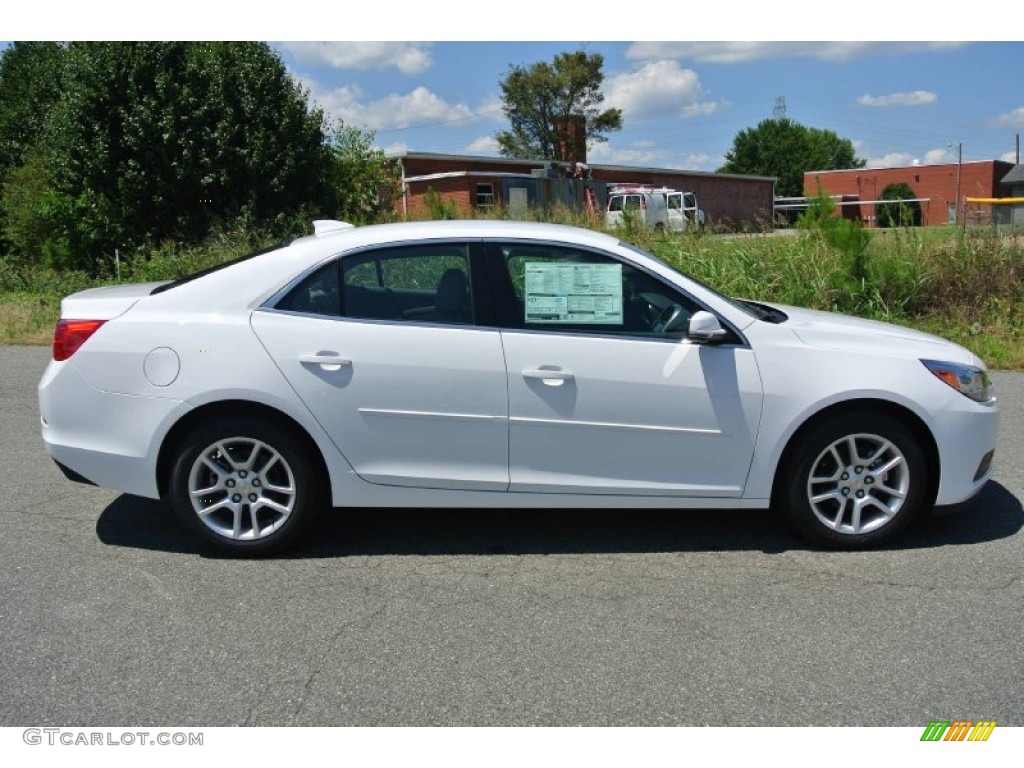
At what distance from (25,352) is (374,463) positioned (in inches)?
330

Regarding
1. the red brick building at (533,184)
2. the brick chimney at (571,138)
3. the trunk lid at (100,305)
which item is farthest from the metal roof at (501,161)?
the trunk lid at (100,305)

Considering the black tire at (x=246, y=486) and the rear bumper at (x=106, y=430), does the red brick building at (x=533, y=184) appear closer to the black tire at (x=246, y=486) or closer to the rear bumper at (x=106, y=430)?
the black tire at (x=246, y=486)

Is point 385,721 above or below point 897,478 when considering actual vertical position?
below

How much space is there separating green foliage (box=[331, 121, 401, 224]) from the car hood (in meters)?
16.7

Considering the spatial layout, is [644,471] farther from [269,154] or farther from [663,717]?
[269,154]

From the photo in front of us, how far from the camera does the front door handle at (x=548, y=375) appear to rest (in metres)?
4.21

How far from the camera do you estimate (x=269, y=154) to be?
19.1 metres

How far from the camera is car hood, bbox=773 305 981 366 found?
14.5ft

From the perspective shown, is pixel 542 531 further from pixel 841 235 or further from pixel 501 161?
pixel 501 161

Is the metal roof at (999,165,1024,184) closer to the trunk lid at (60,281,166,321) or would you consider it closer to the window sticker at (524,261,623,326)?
the window sticker at (524,261,623,326)

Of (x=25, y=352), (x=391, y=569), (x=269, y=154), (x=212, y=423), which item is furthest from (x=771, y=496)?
(x=269, y=154)

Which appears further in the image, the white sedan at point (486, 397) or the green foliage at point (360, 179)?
the green foliage at point (360, 179)
